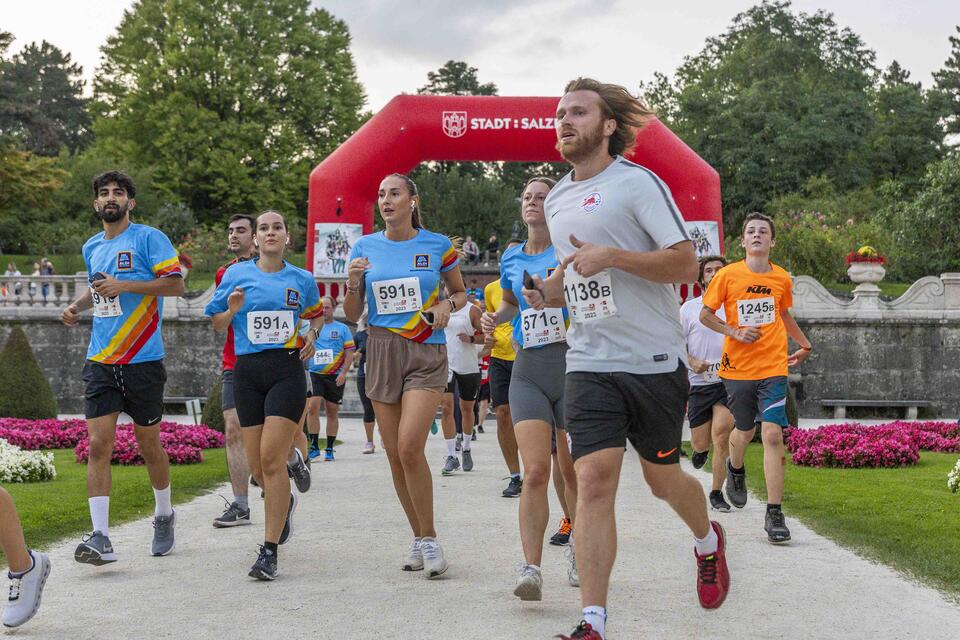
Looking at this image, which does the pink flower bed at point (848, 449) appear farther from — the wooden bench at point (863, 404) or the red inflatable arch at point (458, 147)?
the wooden bench at point (863, 404)

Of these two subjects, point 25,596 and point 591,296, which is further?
point 25,596

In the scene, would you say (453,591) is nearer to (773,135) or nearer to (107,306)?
(107,306)

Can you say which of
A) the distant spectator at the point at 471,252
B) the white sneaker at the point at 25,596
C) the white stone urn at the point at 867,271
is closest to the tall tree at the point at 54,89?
the distant spectator at the point at 471,252

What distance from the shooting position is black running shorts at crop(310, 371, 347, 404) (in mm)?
13539

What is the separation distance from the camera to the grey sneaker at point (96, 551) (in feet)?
21.2

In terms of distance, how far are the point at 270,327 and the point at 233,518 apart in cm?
225

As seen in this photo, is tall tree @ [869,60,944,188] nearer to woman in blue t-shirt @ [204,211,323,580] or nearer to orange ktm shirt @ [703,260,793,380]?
orange ktm shirt @ [703,260,793,380]

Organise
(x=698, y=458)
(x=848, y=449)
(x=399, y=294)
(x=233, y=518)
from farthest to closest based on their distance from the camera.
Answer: (x=848, y=449) → (x=698, y=458) → (x=233, y=518) → (x=399, y=294)

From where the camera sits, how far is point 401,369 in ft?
21.5

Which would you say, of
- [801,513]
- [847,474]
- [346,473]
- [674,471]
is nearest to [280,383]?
[674,471]

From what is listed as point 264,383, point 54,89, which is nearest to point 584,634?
point 264,383

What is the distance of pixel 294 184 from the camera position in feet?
161

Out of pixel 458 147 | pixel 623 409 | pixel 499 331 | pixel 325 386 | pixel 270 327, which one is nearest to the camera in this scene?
pixel 623 409

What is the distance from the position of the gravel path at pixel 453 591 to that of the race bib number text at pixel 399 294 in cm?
146
